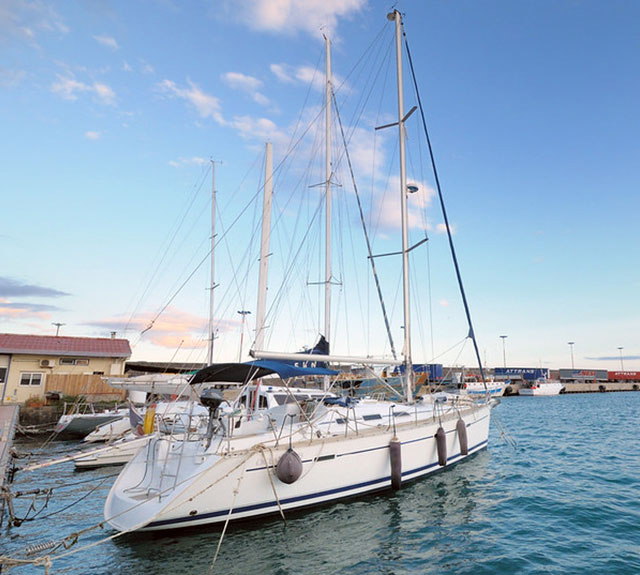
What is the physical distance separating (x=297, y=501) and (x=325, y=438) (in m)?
1.49

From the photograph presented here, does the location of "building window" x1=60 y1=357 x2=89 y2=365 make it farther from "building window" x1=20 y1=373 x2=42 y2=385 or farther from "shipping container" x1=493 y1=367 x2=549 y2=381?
"shipping container" x1=493 y1=367 x2=549 y2=381

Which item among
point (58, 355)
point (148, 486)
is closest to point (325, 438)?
point (148, 486)

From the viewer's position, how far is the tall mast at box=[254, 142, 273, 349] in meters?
18.0

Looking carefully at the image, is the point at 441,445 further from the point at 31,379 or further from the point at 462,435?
the point at 31,379

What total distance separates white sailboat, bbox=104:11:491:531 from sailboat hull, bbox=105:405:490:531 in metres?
0.02

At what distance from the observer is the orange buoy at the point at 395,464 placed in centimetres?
1040

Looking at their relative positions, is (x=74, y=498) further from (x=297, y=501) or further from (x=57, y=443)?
(x=57, y=443)

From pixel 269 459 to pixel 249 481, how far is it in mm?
580

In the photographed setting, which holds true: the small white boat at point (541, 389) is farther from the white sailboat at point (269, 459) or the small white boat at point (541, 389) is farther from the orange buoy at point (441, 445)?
the orange buoy at point (441, 445)

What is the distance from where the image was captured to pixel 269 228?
20.1m

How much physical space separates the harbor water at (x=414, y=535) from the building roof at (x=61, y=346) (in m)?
20.8

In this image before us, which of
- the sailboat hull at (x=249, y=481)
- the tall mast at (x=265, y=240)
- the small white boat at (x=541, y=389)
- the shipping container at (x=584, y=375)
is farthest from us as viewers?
the shipping container at (x=584, y=375)

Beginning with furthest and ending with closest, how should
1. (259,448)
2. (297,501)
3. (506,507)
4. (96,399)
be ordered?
(96,399) → (506,507) → (297,501) → (259,448)

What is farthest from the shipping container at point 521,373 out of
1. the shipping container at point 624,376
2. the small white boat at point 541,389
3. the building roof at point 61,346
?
the building roof at point 61,346
